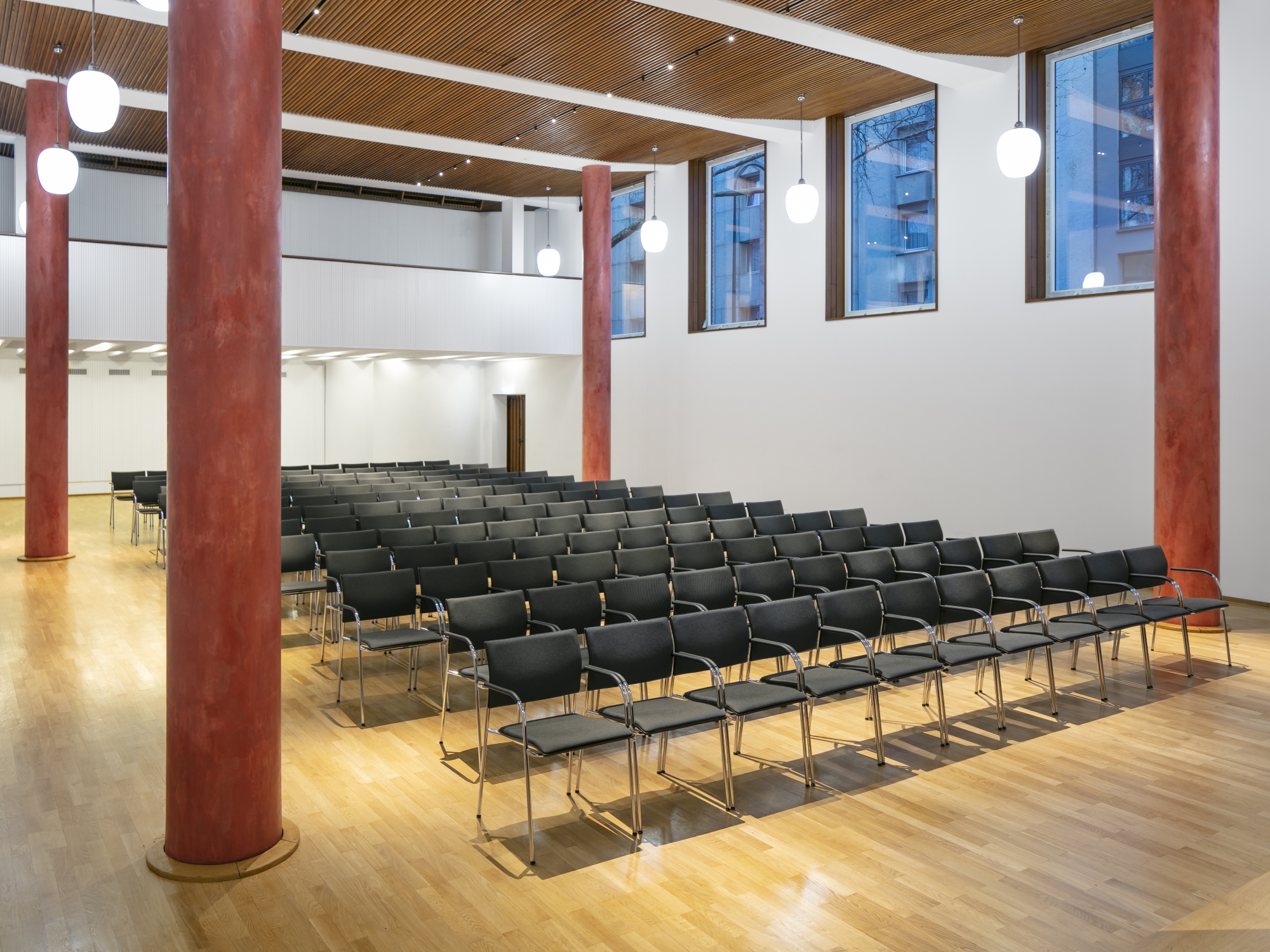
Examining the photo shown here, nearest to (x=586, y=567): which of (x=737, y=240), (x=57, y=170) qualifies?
(x=57, y=170)

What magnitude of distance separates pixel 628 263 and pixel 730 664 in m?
14.0


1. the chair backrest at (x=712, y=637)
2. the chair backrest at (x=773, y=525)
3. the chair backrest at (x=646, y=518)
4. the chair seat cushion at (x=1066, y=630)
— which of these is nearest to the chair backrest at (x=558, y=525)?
the chair backrest at (x=646, y=518)

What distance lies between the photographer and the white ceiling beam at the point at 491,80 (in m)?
10.2

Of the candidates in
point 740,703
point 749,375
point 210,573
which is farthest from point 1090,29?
point 210,573

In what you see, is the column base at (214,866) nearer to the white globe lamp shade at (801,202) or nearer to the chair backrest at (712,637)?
the chair backrest at (712,637)

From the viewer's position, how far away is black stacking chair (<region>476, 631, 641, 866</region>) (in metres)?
4.42

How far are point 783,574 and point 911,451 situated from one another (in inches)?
247

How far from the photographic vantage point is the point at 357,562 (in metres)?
7.75

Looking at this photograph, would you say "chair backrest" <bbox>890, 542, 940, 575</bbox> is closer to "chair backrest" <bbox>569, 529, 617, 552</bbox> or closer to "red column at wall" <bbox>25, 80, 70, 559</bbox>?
"chair backrest" <bbox>569, 529, 617, 552</bbox>

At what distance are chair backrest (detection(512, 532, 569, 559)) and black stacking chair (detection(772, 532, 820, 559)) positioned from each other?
73.9 inches

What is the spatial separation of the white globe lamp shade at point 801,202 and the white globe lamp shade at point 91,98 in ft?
22.2

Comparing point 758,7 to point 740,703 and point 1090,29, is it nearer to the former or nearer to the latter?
point 1090,29

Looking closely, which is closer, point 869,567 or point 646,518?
point 869,567

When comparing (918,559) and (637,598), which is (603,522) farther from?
(637,598)
